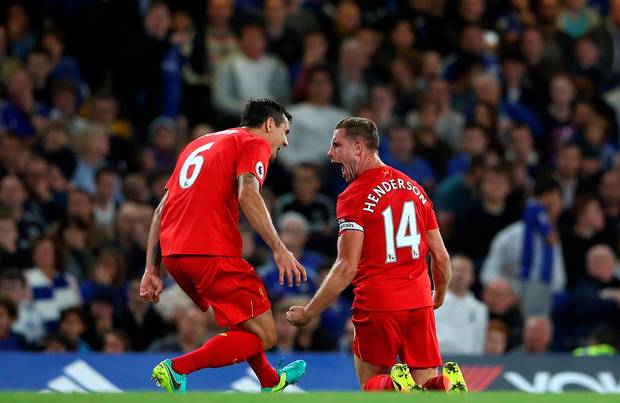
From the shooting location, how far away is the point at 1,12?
15664 mm

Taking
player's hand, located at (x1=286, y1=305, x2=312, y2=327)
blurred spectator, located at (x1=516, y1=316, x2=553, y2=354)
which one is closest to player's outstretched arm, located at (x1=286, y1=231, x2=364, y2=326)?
player's hand, located at (x1=286, y1=305, x2=312, y2=327)

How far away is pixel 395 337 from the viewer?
8.67 m

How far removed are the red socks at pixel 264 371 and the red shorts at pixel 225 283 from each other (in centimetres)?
29

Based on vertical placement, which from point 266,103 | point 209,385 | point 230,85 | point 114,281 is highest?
point 230,85

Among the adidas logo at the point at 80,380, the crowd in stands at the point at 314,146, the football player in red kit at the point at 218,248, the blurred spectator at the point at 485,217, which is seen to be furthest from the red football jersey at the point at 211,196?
the blurred spectator at the point at 485,217

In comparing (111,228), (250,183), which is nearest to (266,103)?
(250,183)

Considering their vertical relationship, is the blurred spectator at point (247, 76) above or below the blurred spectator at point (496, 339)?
above

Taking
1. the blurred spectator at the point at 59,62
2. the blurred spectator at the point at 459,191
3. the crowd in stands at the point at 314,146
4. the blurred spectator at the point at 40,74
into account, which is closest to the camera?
the crowd in stands at the point at 314,146

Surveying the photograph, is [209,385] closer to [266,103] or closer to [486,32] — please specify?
[266,103]

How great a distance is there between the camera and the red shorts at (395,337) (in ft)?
28.4

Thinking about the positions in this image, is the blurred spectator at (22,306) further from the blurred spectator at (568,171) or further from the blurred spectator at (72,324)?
the blurred spectator at (568,171)

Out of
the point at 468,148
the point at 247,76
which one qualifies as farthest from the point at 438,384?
the point at 247,76

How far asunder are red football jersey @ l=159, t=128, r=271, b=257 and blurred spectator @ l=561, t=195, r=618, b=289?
625cm

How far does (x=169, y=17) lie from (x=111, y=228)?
3.22 metres
